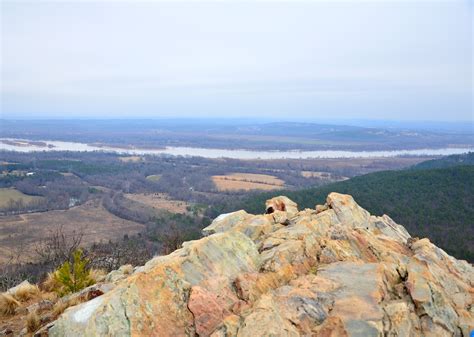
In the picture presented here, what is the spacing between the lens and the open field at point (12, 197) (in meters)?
93.2

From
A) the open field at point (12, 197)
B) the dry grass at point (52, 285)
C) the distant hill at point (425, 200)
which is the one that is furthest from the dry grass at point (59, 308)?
the open field at point (12, 197)

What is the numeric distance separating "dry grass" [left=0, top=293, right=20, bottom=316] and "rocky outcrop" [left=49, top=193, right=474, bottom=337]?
5.85m

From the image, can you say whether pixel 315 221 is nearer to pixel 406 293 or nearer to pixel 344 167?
pixel 406 293

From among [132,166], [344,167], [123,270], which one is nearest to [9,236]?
[123,270]

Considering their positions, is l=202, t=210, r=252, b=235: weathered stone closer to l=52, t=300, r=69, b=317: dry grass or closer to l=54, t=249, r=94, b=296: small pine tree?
l=54, t=249, r=94, b=296: small pine tree

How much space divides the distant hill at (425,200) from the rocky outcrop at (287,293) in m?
35.1

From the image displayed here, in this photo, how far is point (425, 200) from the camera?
59750mm

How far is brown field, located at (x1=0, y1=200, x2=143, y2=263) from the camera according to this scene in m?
62.3

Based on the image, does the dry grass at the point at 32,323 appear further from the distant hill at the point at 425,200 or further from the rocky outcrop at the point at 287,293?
the distant hill at the point at 425,200

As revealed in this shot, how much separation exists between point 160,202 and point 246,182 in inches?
1300

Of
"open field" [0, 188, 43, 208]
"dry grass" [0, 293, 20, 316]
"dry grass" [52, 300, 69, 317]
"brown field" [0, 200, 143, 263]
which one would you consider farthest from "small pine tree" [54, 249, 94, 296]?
"open field" [0, 188, 43, 208]

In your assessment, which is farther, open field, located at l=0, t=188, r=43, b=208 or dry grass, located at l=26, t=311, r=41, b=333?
open field, located at l=0, t=188, r=43, b=208

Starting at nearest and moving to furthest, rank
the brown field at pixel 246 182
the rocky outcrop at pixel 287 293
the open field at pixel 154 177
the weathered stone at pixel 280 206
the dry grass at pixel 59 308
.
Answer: the rocky outcrop at pixel 287 293 → the dry grass at pixel 59 308 → the weathered stone at pixel 280 206 → the brown field at pixel 246 182 → the open field at pixel 154 177

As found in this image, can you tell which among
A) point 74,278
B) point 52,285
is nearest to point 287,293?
point 74,278
